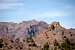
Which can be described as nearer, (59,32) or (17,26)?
(59,32)

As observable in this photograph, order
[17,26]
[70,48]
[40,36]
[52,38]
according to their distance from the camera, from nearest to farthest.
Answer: [70,48], [52,38], [40,36], [17,26]

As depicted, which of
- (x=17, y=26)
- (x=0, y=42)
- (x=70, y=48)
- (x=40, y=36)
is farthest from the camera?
(x=17, y=26)

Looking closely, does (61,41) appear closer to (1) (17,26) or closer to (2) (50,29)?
(2) (50,29)

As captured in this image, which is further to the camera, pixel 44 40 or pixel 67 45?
pixel 44 40

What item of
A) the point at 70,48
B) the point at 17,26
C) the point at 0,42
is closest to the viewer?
the point at 70,48

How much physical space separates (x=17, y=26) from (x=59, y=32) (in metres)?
72.8

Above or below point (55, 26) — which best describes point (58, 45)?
below

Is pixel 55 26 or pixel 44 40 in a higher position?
pixel 55 26

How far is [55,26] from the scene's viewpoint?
136 feet

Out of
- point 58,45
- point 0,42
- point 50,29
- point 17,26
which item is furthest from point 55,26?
point 17,26

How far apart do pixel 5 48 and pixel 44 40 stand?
30.2 ft

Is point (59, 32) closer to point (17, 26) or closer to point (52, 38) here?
point (52, 38)

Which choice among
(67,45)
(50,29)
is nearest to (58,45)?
(67,45)

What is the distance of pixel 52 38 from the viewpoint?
130 feet
